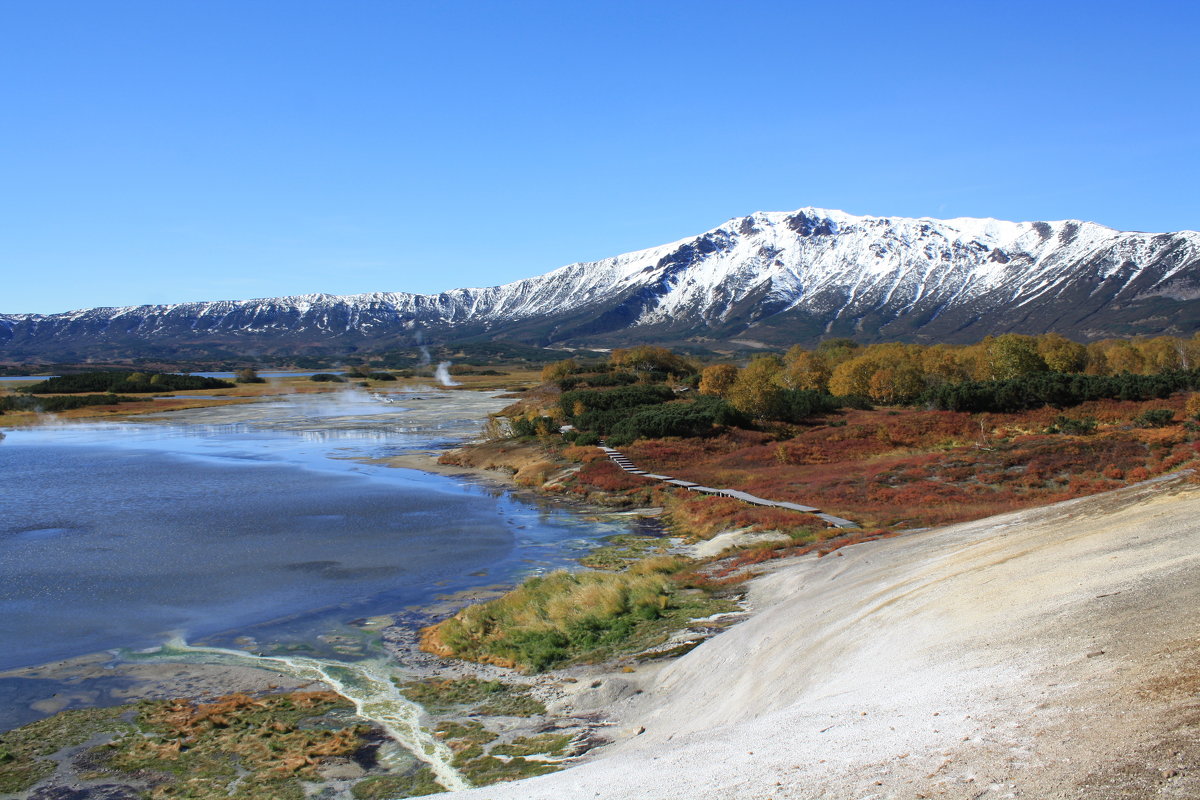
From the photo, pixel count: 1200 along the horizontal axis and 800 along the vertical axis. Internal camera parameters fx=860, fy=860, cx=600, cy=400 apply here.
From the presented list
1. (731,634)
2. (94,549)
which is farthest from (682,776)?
(94,549)

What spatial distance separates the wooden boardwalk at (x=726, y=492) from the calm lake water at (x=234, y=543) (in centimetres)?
566

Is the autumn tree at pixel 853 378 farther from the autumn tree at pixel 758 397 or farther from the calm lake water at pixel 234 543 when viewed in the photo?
the calm lake water at pixel 234 543

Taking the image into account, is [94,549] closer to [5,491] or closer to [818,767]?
[5,491]

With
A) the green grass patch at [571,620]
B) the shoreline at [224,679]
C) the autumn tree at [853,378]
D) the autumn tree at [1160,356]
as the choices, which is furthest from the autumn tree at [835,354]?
the shoreline at [224,679]

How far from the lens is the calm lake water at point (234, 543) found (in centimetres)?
2406

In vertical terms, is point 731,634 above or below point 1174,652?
below

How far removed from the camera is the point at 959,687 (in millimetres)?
10633

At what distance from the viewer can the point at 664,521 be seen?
37.8 meters

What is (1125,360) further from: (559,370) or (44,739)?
(44,739)

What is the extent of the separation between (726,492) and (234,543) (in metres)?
21.3

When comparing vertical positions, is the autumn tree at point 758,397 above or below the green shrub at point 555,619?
above

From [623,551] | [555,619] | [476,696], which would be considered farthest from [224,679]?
[623,551]

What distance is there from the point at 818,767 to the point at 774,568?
51.6 ft

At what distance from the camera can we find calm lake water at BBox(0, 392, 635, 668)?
2406 centimetres
